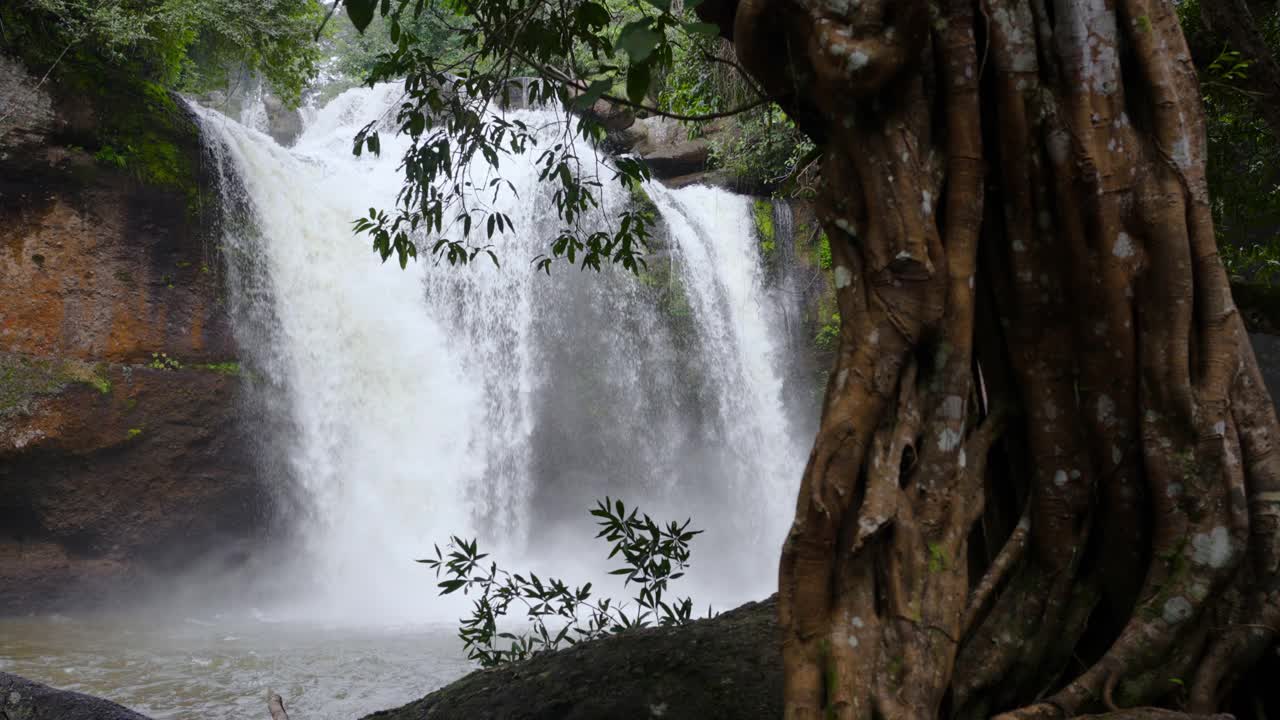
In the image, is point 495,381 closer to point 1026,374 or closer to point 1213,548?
point 1026,374

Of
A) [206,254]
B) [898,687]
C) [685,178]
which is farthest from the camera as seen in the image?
→ [685,178]

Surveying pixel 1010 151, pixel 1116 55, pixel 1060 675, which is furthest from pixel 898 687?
pixel 1116 55

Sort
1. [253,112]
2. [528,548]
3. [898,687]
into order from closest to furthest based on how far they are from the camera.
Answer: [898,687] < [528,548] < [253,112]

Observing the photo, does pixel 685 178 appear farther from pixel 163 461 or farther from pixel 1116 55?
pixel 1116 55

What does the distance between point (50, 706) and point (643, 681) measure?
1.73 meters

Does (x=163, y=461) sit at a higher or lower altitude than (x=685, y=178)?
lower

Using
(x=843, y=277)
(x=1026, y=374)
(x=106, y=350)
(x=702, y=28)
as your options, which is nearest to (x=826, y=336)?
(x=106, y=350)

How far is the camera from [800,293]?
15.3 meters

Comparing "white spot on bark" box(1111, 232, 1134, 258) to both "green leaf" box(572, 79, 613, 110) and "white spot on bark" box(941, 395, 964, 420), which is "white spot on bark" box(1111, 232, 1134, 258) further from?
"green leaf" box(572, 79, 613, 110)

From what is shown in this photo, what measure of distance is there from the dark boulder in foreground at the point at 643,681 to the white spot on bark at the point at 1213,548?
4.21 feet

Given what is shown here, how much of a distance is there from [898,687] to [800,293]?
13491 millimetres

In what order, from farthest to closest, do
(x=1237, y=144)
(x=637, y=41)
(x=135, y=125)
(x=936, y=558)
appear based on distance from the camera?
(x=135, y=125), (x=1237, y=144), (x=936, y=558), (x=637, y=41)

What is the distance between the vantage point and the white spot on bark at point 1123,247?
2434 millimetres

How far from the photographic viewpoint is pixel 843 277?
2.49 meters
